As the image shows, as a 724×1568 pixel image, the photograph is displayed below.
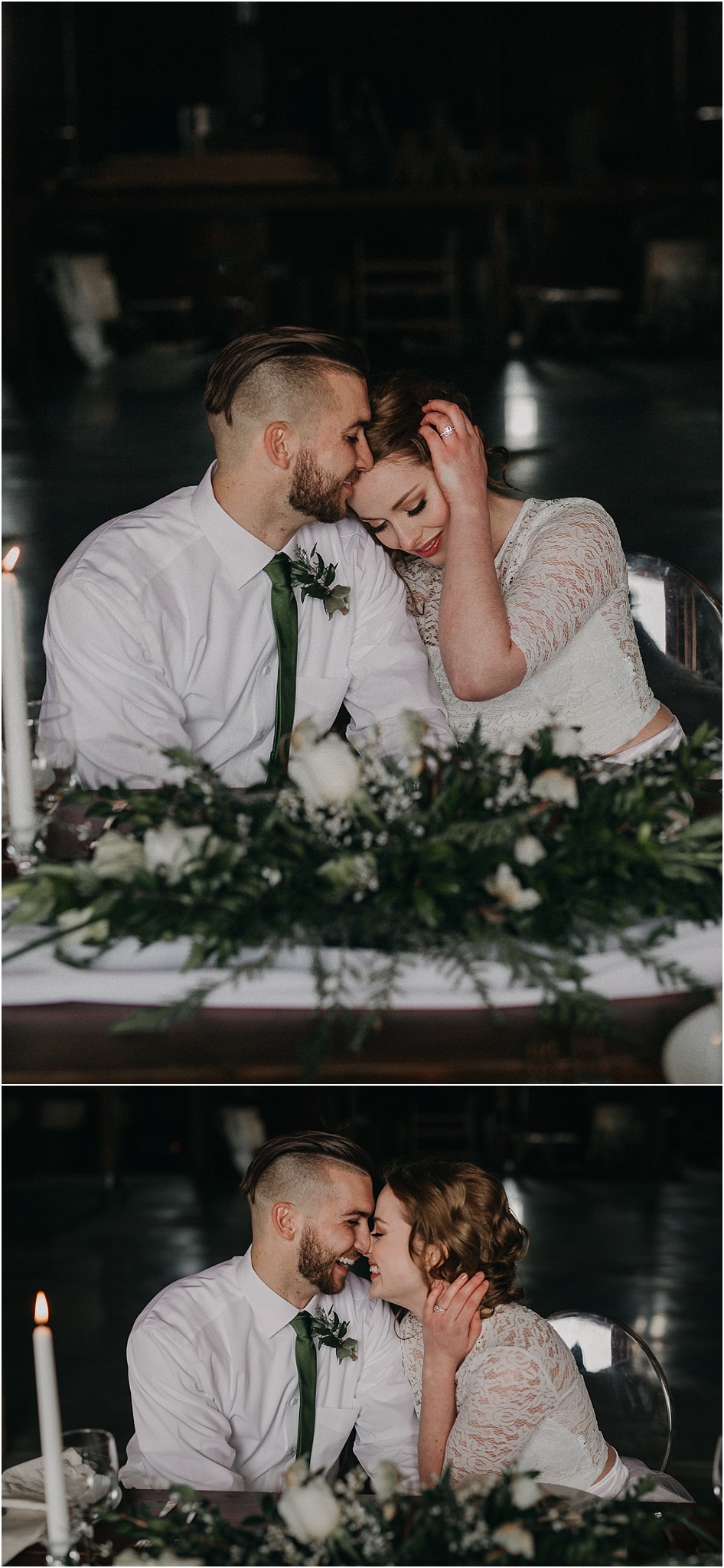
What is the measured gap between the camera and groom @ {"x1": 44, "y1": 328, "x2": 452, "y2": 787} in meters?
2.59

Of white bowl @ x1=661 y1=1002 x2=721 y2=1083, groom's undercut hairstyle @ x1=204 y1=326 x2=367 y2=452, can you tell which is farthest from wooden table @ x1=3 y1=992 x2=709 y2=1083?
groom's undercut hairstyle @ x1=204 y1=326 x2=367 y2=452

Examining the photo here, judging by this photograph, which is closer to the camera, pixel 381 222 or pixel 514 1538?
pixel 514 1538

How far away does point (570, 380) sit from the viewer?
9.02m

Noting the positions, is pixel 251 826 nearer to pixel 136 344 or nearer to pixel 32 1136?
pixel 32 1136

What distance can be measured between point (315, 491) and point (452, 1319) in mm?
1356

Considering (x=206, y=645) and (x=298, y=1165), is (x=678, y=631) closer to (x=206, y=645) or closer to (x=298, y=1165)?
(x=206, y=645)

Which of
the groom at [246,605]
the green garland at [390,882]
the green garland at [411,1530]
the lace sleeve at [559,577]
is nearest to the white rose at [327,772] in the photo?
the green garland at [390,882]

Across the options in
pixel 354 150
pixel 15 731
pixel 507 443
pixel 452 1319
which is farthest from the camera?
pixel 354 150

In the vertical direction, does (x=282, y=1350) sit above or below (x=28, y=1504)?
below

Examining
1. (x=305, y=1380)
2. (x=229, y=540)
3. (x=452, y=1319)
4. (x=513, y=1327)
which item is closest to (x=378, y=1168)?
(x=305, y=1380)

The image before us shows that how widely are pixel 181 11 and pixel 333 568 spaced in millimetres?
9265

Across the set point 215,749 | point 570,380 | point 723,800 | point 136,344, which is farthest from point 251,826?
point 136,344

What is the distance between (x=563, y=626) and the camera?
2.60m

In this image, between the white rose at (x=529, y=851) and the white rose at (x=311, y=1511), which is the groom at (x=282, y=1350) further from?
the white rose at (x=529, y=851)
